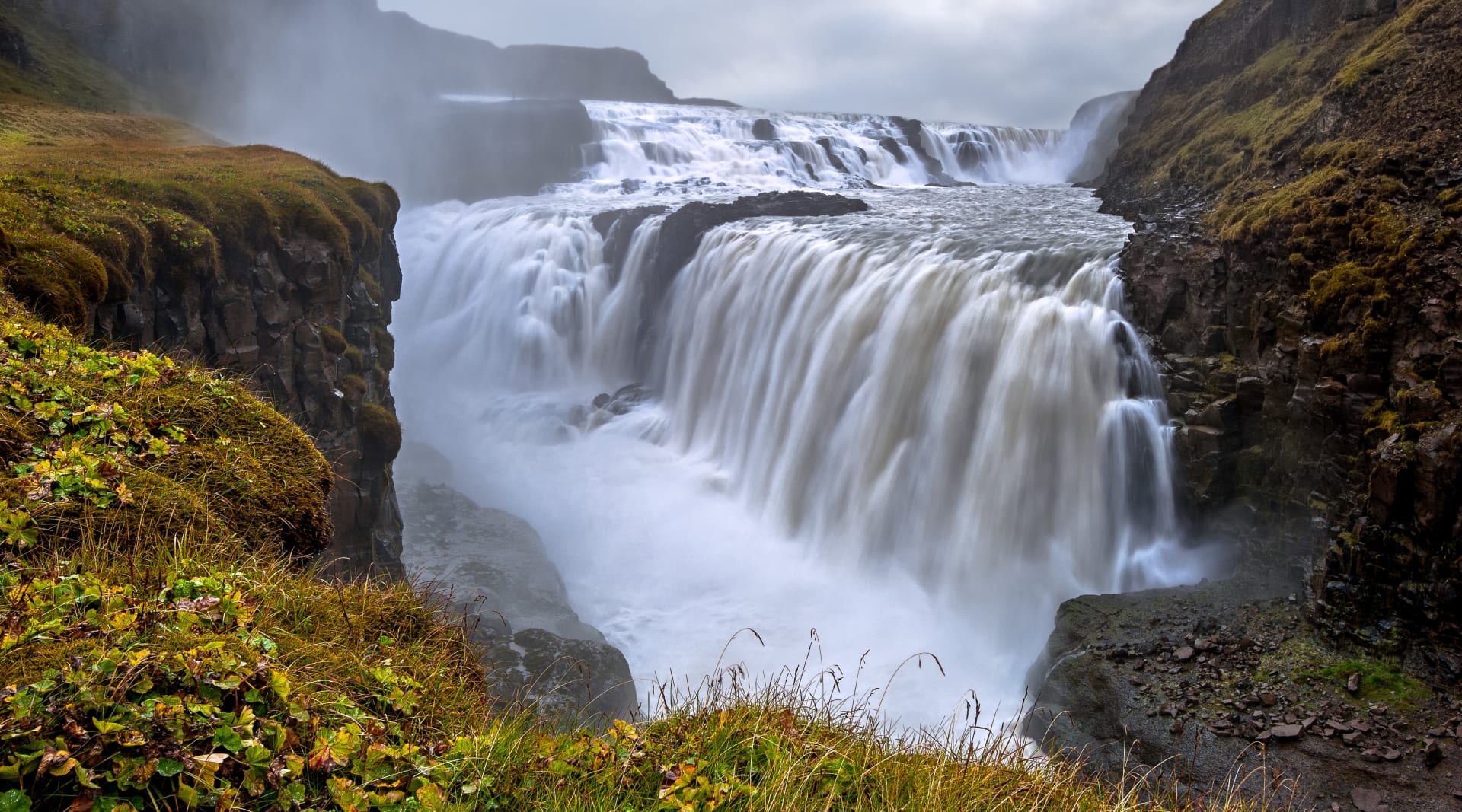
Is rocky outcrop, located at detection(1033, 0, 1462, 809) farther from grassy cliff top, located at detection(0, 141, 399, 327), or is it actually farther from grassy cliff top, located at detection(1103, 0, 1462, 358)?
A: grassy cliff top, located at detection(0, 141, 399, 327)

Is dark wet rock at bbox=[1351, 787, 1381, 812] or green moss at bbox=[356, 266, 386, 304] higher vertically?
green moss at bbox=[356, 266, 386, 304]

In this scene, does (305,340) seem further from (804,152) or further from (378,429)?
(804,152)

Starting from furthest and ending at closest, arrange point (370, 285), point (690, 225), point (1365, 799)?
point (690, 225) < point (370, 285) < point (1365, 799)

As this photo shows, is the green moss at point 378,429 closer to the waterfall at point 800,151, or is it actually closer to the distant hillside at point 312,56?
the waterfall at point 800,151

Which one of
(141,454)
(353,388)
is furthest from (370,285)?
(141,454)

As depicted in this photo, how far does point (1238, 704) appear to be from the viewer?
7.50 meters

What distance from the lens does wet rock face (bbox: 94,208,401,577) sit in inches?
382

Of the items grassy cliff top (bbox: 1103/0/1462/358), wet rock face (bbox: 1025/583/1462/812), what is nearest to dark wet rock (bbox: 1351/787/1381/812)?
wet rock face (bbox: 1025/583/1462/812)

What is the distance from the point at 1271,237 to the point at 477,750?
12.3 m

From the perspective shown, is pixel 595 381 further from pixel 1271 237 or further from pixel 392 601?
pixel 392 601

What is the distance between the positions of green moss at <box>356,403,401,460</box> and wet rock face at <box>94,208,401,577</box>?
3cm

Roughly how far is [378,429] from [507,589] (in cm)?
345

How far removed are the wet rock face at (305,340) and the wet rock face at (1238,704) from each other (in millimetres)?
8305

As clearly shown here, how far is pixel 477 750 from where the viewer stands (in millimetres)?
3152
